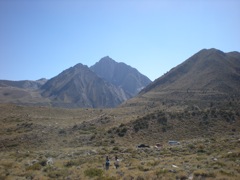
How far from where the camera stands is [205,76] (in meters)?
117

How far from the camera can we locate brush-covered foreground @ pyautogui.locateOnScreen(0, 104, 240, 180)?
17984mm

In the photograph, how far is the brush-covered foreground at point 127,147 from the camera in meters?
18.0

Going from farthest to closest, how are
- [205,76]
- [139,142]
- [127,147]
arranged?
1. [205,76]
2. [139,142]
3. [127,147]

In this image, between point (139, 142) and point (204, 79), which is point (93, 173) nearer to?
point (139, 142)

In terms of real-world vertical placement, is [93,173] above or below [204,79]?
below

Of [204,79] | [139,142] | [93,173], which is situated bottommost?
[139,142]

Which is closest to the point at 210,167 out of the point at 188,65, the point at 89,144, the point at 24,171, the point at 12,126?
the point at 24,171

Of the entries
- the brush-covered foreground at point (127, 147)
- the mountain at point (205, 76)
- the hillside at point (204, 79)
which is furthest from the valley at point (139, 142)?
the mountain at point (205, 76)

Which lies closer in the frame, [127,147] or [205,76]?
[127,147]

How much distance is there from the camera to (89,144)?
42.1 m

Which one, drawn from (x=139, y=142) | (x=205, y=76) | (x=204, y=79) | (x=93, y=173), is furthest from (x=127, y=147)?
(x=205, y=76)

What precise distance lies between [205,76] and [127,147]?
9240 cm

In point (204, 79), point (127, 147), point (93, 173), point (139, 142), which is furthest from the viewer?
point (204, 79)

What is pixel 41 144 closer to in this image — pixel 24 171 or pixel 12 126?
pixel 12 126
